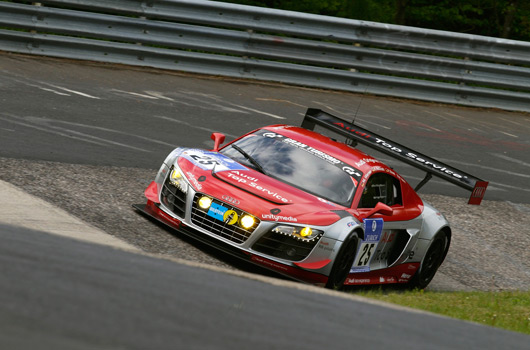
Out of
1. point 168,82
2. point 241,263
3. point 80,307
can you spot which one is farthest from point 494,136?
point 80,307

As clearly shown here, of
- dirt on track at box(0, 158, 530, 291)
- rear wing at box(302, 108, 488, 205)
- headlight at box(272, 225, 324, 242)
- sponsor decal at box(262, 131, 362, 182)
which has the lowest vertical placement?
dirt on track at box(0, 158, 530, 291)

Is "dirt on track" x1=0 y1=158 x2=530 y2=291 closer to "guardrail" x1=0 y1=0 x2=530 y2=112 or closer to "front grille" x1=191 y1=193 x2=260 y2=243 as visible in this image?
"front grille" x1=191 y1=193 x2=260 y2=243

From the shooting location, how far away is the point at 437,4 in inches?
1084

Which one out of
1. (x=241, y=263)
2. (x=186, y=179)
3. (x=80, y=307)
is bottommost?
(x=241, y=263)

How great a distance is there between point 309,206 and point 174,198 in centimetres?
134

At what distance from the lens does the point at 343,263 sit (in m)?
8.52

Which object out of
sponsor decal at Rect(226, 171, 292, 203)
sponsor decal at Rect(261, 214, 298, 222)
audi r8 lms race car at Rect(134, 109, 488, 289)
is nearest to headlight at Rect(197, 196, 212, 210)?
audi r8 lms race car at Rect(134, 109, 488, 289)

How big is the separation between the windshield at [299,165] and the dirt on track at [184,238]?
3.63 feet

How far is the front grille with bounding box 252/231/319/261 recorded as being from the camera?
830 cm

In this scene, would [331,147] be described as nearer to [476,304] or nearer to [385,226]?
[385,226]

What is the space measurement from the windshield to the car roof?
0.27 feet

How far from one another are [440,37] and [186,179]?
41.8 ft

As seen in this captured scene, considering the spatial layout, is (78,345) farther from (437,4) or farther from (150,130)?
(437,4)

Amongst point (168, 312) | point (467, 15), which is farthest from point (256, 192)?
point (467, 15)
